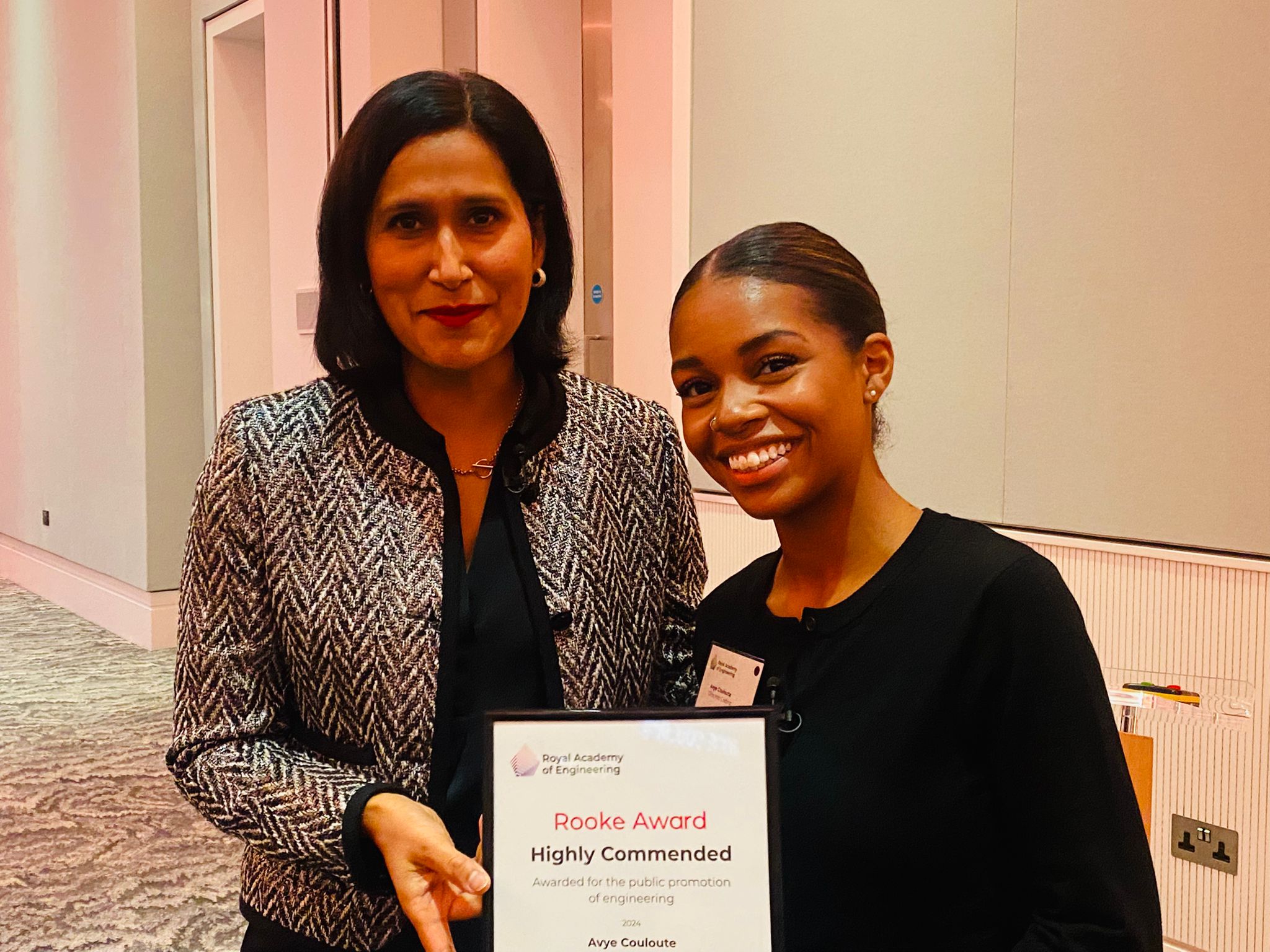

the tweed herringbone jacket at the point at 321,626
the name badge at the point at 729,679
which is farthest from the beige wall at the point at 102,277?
the name badge at the point at 729,679

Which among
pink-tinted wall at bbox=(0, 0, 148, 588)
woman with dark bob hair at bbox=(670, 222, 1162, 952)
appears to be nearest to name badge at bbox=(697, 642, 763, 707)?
woman with dark bob hair at bbox=(670, 222, 1162, 952)

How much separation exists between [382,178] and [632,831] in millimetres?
729

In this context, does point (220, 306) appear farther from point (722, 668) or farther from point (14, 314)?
point (722, 668)

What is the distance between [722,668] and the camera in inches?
47.4

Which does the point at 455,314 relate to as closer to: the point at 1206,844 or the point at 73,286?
the point at 1206,844

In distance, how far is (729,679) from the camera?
119 centimetres

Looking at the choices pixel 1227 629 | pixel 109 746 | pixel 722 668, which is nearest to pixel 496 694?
pixel 722 668

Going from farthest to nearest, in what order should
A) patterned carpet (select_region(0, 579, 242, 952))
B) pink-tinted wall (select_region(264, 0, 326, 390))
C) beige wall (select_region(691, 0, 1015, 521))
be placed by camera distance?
pink-tinted wall (select_region(264, 0, 326, 390)) → patterned carpet (select_region(0, 579, 242, 952)) → beige wall (select_region(691, 0, 1015, 521))

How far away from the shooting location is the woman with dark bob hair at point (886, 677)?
1.00 m

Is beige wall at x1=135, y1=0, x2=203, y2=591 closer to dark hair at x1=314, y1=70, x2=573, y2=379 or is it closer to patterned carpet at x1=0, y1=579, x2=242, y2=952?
patterned carpet at x1=0, y1=579, x2=242, y2=952

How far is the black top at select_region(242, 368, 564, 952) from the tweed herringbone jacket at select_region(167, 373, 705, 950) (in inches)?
0.6

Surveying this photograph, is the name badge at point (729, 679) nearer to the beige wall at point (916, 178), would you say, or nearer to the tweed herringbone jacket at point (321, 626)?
the tweed herringbone jacket at point (321, 626)

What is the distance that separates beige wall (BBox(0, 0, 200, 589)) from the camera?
21.0 feet

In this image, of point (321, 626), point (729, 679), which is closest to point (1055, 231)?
point (729, 679)
